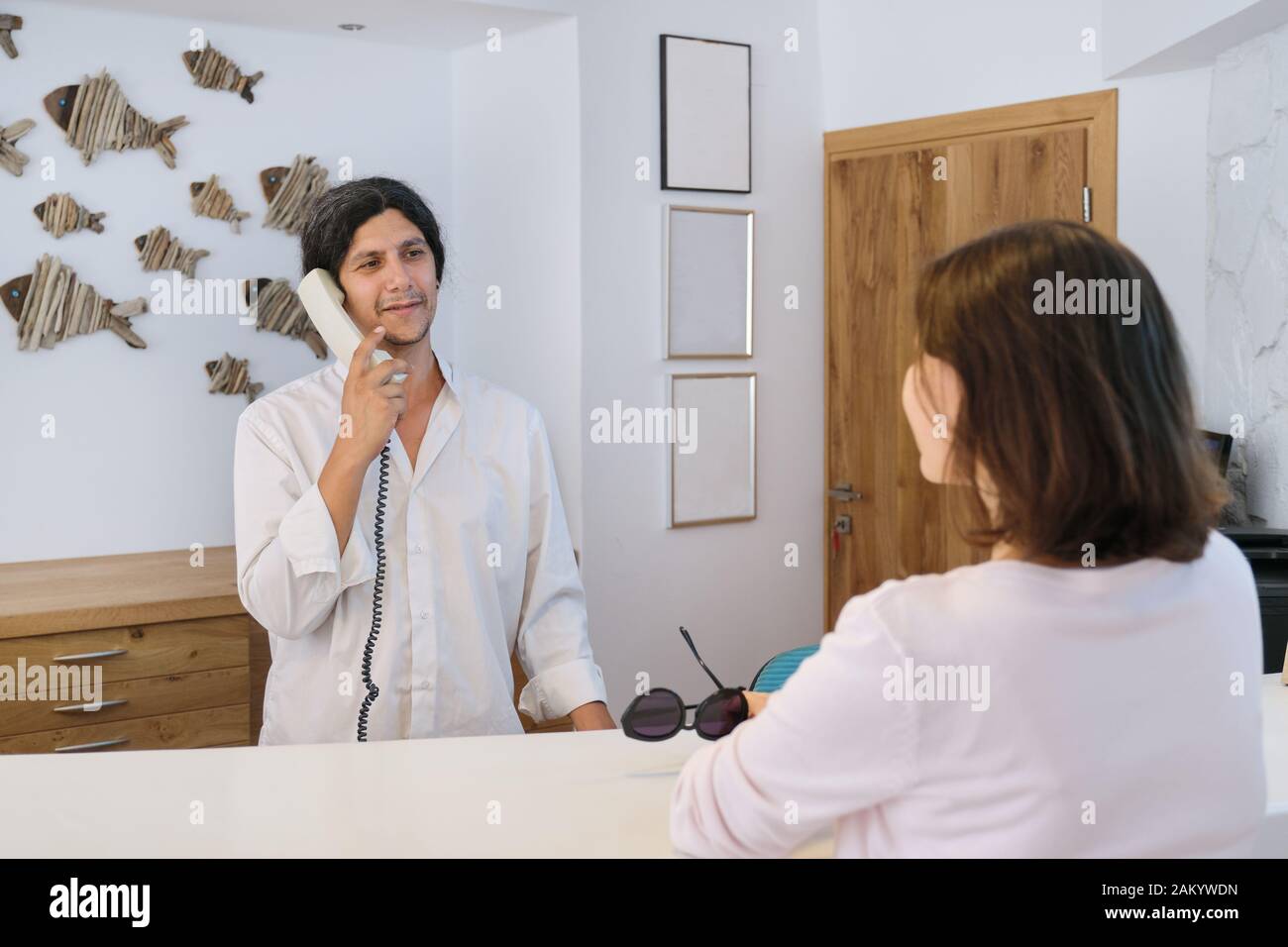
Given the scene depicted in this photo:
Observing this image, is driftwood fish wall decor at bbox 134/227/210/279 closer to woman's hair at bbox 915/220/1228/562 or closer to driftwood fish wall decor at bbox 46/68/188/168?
driftwood fish wall decor at bbox 46/68/188/168

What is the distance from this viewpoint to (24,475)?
3482mm

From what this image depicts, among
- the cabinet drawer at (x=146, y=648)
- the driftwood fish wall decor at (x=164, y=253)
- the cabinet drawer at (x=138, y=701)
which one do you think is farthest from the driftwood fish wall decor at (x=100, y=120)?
the cabinet drawer at (x=138, y=701)

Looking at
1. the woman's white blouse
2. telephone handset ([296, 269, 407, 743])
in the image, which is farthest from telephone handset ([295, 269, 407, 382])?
the woman's white blouse

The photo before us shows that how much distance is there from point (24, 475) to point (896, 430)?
8.61ft

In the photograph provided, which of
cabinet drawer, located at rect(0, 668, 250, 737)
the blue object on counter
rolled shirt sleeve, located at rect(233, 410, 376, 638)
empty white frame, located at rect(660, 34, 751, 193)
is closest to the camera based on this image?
the blue object on counter

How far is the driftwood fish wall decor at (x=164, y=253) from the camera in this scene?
3.59 metres

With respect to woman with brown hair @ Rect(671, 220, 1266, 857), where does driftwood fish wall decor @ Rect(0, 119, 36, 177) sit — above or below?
above

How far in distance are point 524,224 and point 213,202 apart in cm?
91

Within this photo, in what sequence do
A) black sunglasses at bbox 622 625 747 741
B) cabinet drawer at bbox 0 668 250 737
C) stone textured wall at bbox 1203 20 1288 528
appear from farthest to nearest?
stone textured wall at bbox 1203 20 1288 528 → cabinet drawer at bbox 0 668 250 737 → black sunglasses at bbox 622 625 747 741

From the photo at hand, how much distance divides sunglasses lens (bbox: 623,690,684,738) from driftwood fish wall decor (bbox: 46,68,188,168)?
2834 millimetres

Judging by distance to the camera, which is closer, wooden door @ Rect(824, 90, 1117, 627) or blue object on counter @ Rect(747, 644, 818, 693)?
blue object on counter @ Rect(747, 644, 818, 693)

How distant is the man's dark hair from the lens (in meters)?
2.16

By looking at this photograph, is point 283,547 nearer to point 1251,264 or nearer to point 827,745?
point 827,745

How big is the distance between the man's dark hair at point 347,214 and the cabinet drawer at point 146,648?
1.21 meters
